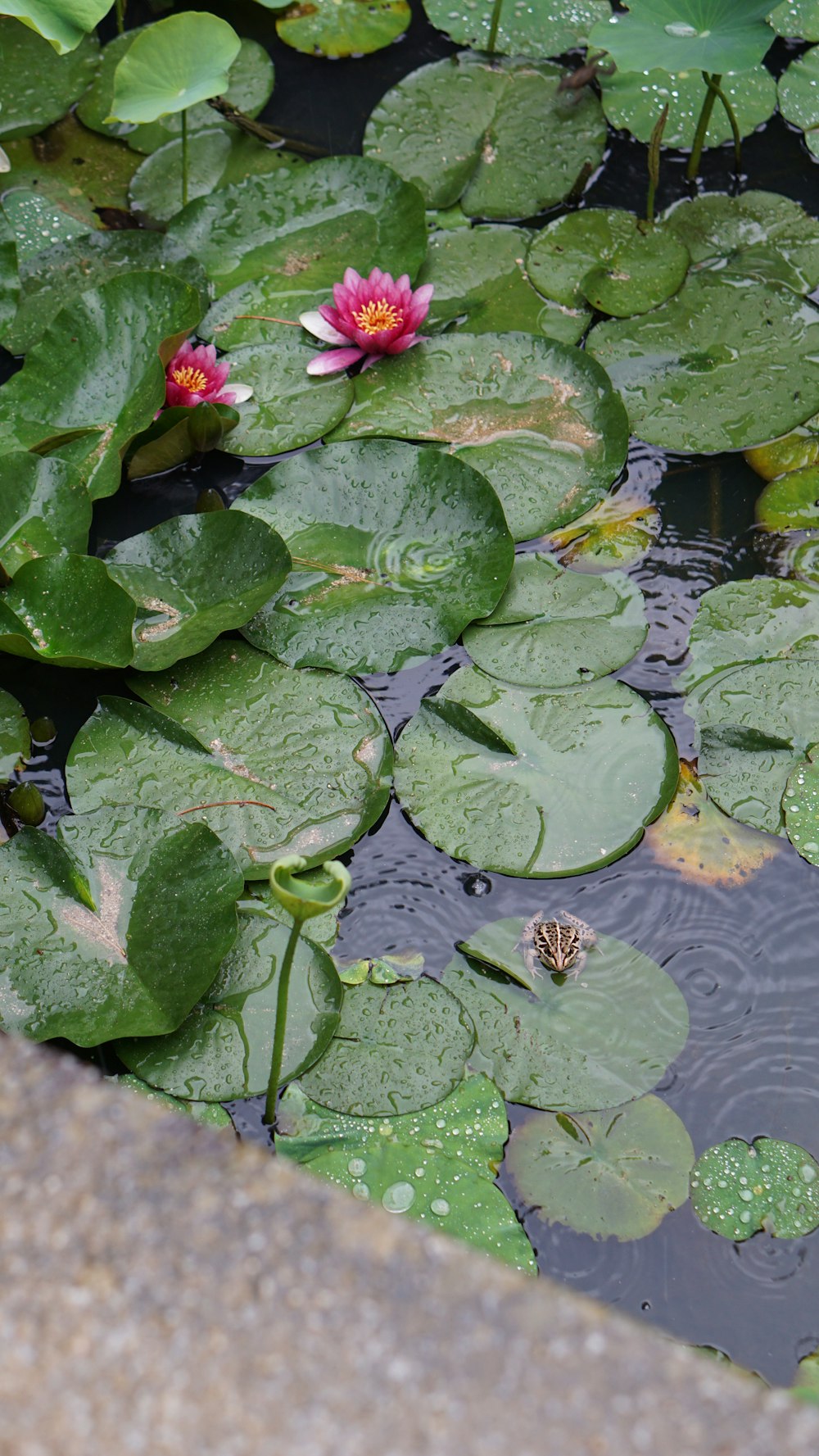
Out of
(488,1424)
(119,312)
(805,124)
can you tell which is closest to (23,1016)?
(488,1424)

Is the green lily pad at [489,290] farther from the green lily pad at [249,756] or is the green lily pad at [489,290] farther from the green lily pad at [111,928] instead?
the green lily pad at [111,928]

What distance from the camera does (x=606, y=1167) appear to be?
1737 millimetres

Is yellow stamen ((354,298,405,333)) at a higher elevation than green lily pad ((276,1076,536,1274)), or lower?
higher

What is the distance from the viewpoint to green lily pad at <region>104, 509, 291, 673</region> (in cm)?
221

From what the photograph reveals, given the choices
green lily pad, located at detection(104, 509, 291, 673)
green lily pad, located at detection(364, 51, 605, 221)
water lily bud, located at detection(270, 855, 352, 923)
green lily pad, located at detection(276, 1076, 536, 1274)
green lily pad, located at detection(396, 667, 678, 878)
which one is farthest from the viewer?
green lily pad, located at detection(364, 51, 605, 221)

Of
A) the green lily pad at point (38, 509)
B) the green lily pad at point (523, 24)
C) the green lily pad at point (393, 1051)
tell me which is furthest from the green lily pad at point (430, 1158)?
the green lily pad at point (523, 24)

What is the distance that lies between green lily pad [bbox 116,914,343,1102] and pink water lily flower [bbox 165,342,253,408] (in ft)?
4.30

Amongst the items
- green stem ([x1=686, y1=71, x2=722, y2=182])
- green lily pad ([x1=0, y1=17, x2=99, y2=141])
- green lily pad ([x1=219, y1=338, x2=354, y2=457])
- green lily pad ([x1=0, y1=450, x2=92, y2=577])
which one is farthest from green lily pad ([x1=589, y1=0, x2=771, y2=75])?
green lily pad ([x1=0, y1=450, x2=92, y2=577])

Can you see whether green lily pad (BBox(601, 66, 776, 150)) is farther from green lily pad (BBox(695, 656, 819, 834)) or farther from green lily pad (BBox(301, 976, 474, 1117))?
green lily pad (BBox(301, 976, 474, 1117))

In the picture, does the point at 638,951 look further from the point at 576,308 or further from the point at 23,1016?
the point at 576,308

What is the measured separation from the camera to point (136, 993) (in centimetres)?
177

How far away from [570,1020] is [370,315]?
1.74 m

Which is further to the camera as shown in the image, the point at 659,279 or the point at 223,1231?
the point at 659,279

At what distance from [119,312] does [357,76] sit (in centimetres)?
143
